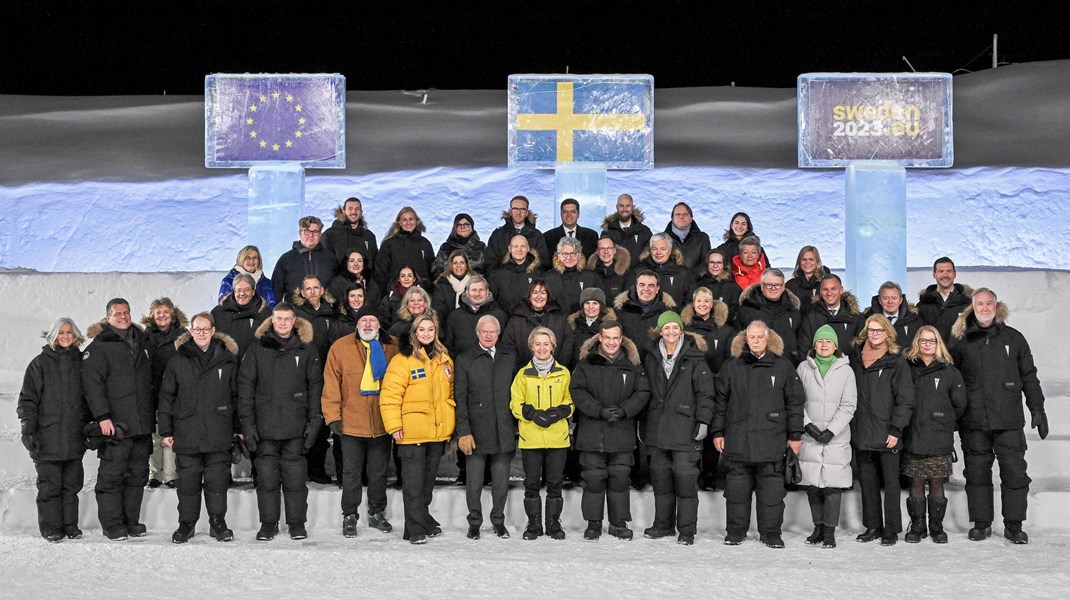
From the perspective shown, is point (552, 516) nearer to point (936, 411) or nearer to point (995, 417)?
point (936, 411)

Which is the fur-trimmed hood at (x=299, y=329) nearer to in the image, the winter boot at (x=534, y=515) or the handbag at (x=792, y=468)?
the winter boot at (x=534, y=515)

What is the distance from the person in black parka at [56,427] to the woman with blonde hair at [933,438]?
5.13 m

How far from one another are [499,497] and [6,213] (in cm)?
817

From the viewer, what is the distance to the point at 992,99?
40.9ft

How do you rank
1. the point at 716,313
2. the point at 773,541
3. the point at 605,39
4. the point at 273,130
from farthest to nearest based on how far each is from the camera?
the point at 605,39, the point at 273,130, the point at 716,313, the point at 773,541

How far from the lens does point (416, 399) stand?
742cm

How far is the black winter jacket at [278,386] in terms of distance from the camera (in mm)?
7434

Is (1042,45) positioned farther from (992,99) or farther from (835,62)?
(992,99)

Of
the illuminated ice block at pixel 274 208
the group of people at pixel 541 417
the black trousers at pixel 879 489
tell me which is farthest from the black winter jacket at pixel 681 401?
the illuminated ice block at pixel 274 208

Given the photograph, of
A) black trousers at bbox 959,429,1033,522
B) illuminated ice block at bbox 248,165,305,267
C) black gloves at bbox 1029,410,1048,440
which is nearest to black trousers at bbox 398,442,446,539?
black trousers at bbox 959,429,1033,522

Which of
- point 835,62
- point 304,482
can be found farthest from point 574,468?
point 835,62

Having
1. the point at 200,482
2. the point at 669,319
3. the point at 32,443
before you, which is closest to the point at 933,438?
the point at 669,319

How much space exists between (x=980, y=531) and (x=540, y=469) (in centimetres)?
274

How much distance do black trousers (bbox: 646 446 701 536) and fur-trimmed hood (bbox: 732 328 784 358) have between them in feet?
2.20
